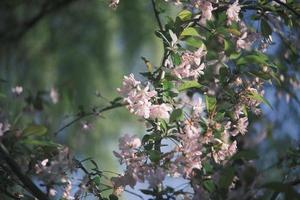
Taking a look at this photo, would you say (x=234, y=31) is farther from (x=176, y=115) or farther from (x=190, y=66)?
(x=176, y=115)

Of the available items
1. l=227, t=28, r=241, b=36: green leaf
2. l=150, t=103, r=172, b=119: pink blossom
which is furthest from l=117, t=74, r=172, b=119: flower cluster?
l=227, t=28, r=241, b=36: green leaf

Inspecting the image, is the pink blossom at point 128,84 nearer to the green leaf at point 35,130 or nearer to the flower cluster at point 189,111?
the flower cluster at point 189,111

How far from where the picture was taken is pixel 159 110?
3.05 feet

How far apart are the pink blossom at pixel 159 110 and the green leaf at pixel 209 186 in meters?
0.15

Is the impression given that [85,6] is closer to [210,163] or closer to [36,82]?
[36,82]

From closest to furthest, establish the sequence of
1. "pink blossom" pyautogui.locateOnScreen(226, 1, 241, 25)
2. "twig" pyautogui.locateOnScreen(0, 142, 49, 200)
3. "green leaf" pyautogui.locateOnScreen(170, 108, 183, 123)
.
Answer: "twig" pyautogui.locateOnScreen(0, 142, 49, 200)
"green leaf" pyautogui.locateOnScreen(170, 108, 183, 123)
"pink blossom" pyautogui.locateOnScreen(226, 1, 241, 25)

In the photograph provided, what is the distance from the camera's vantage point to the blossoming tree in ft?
2.64

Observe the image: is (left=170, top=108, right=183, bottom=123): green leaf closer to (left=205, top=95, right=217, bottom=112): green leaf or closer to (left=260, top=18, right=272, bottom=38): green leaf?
(left=205, top=95, right=217, bottom=112): green leaf

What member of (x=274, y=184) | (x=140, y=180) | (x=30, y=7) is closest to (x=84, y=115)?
(x=140, y=180)

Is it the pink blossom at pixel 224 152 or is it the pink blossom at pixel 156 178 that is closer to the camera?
Result: the pink blossom at pixel 156 178

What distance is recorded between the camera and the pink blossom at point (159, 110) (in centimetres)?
93

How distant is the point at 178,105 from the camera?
38.9 inches

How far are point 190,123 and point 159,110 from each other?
0.19 ft

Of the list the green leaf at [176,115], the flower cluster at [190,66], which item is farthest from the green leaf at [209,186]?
the flower cluster at [190,66]
